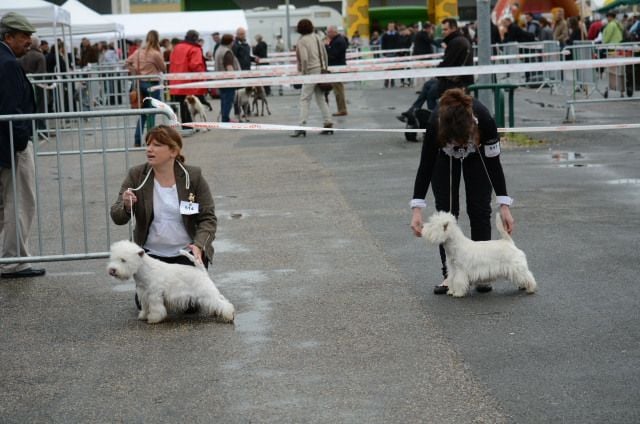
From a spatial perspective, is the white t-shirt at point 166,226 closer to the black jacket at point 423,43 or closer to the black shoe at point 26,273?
the black shoe at point 26,273

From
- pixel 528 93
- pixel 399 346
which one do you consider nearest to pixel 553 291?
pixel 399 346

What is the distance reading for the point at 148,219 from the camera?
7.20 m

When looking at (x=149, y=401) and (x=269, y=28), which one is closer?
(x=149, y=401)

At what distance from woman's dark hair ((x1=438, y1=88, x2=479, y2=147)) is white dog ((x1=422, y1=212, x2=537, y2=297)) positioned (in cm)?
53

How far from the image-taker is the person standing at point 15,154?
8281 mm

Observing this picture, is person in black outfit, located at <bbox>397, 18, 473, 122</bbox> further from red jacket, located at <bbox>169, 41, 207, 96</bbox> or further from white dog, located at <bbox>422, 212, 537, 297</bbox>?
white dog, located at <bbox>422, 212, 537, 297</bbox>

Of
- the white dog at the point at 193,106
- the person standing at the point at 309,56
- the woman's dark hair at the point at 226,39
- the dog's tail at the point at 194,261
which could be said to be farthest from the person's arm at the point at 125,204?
the woman's dark hair at the point at 226,39

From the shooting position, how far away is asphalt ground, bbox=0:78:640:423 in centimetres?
520

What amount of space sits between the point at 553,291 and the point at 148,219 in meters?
2.80

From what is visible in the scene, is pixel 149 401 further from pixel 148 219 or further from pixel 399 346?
pixel 148 219

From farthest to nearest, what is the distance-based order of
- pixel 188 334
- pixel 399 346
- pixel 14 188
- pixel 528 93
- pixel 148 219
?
pixel 528 93
pixel 14 188
pixel 148 219
pixel 188 334
pixel 399 346

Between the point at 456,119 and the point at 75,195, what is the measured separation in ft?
23.7

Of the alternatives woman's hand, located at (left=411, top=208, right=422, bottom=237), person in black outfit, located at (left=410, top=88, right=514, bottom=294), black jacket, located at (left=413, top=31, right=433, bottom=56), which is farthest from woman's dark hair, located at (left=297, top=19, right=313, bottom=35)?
woman's hand, located at (left=411, top=208, right=422, bottom=237)

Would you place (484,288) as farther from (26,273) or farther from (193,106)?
(193,106)
